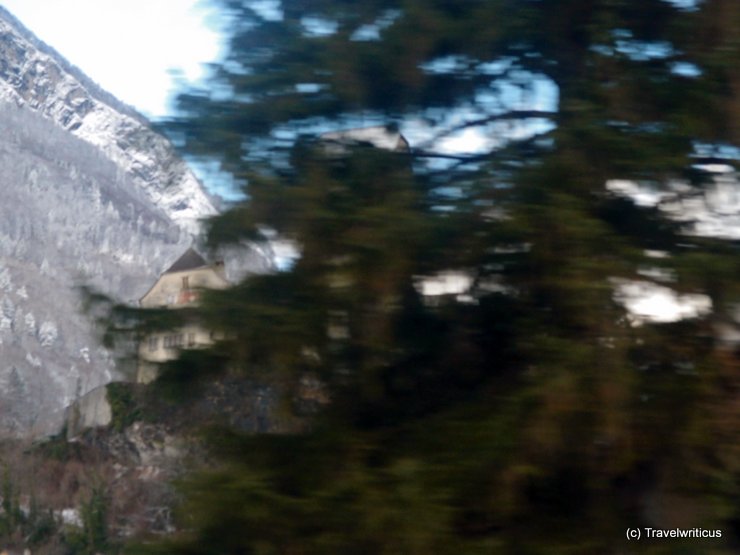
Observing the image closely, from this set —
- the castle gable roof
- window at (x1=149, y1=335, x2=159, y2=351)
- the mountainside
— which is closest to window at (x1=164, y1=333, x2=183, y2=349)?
window at (x1=149, y1=335, x2=159, y2=351)

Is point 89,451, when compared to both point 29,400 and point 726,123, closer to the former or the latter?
point 29,400

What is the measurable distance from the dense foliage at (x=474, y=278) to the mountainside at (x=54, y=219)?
166 centimetres

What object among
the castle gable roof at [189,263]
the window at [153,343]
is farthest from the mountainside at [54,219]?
the window at [153,343]

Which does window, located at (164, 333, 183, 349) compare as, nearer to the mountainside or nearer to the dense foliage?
the dense foliage

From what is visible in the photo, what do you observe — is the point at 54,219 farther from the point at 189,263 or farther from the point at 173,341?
the point at 173,341

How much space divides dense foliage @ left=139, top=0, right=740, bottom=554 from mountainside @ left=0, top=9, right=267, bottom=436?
1663 millimetres

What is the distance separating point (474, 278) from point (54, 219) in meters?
14.1

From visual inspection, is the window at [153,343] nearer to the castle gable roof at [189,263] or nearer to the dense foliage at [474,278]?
the dense foliage at [474,278]

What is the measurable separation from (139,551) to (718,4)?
12.7ft

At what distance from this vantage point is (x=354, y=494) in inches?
157

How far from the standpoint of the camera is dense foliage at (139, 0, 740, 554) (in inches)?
157

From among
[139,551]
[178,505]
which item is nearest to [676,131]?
[178,505]

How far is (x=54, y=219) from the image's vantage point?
1708 cm

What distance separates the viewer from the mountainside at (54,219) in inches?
437
